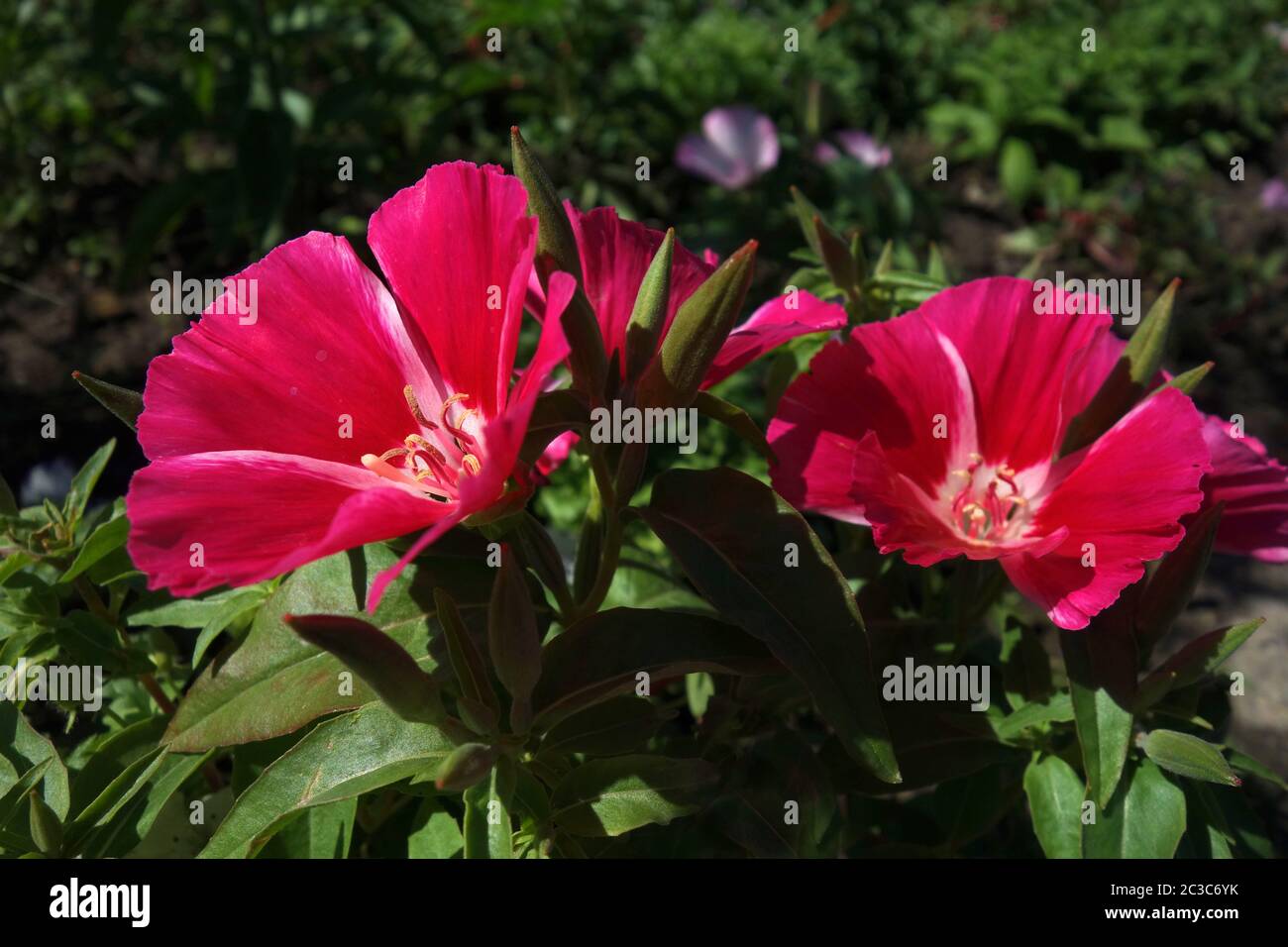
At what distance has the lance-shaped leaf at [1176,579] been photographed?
57.8 inches

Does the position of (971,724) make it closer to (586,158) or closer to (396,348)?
(396,348)

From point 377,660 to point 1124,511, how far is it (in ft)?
2.87

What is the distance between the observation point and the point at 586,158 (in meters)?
4.60

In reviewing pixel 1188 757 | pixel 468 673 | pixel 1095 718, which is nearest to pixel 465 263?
pixel 468 673

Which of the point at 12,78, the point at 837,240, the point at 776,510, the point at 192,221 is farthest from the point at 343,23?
the point at 776,510

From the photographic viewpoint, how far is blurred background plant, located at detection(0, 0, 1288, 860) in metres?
3.80

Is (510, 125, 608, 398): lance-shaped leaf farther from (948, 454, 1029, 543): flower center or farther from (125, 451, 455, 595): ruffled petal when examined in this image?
(948, 454, 1029, 543): flower center

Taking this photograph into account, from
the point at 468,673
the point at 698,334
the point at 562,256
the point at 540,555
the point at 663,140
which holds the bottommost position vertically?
the point at 468,673

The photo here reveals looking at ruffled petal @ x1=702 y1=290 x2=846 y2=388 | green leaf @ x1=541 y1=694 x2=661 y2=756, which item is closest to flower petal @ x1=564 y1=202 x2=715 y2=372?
ruffled petal @ x1=702 y1=290 x2=846 y2=388

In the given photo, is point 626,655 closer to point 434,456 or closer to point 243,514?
point 434,456

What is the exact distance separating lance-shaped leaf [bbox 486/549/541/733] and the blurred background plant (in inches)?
72.7

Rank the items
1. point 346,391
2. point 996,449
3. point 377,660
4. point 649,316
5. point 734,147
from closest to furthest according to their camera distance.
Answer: point 377,660 → point 649,316 → point 346,391 → point 996,449 → point 734,147

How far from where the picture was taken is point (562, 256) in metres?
1.33
